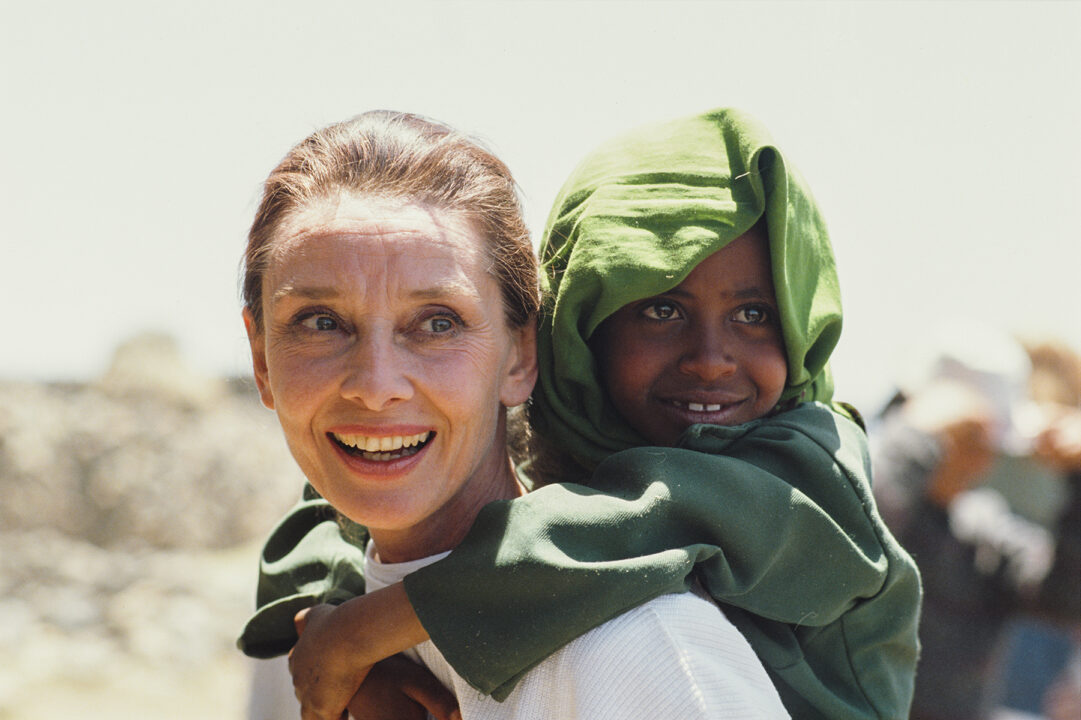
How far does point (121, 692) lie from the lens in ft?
28.2

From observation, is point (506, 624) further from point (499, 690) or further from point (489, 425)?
point (489, 425)

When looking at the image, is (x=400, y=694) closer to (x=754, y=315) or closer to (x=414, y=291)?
(x=414, y=291)

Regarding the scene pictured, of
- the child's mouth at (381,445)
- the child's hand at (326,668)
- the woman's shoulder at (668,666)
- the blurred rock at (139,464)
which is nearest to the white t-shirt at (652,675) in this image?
the woman's shoulder at (668,666)

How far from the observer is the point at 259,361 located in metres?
2.08

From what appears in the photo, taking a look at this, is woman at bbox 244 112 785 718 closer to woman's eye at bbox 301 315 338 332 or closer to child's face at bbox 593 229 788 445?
woman's eye at bbox 301 315 338 332

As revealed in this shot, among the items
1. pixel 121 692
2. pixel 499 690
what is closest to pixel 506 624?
pixel 499 690

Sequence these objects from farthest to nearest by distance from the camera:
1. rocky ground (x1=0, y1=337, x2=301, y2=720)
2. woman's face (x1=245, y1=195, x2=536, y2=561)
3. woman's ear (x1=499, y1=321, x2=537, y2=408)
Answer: rocky ground (x1=0, y1=337, x2=301, y2=720), woman's ear (x1=499, y1=321, x2=537, y2=408), woman's face (x1=245, y1=195, x2=536, y2=561)

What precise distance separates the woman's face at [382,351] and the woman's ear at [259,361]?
0.17 meters

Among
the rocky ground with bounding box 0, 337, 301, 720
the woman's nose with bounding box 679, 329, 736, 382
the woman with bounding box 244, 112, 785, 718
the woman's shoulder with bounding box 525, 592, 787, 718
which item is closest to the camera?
the woman's shoulder with bounding box 525, 592, 787, 718

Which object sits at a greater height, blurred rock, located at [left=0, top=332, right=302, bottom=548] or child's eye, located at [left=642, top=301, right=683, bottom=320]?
child's eye, located at [left=642, top=301, right=683, bottom=320]

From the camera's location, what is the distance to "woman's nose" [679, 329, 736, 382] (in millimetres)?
2104

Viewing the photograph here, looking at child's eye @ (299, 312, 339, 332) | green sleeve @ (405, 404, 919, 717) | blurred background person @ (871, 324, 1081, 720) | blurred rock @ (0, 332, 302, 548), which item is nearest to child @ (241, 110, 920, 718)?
green sleeve @ (405, 404, 919, 717)

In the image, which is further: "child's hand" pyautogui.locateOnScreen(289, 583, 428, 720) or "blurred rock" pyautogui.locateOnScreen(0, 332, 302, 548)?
"blurred rock" pyautogui.locateOnScreen(0, 332, 302, 548)

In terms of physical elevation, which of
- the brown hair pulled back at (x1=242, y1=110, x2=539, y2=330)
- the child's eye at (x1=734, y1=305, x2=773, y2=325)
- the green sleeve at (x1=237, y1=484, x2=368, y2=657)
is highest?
the brown hair pulled back at (x1=242, y1=110, x2=539, y2=330)
